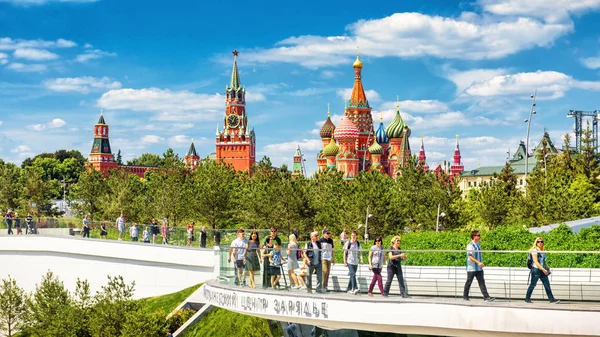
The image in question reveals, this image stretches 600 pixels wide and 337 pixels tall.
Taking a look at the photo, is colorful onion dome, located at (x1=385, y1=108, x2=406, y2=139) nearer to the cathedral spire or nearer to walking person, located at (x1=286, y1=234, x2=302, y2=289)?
the cathedral spire

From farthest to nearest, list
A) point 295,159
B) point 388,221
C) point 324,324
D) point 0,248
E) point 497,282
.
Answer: point 295,159 → point 388,221 → point 0,248 → point 324,324 → point 497,282

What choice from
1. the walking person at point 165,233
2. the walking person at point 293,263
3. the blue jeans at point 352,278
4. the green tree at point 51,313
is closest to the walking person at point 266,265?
the walking person at point 293,263

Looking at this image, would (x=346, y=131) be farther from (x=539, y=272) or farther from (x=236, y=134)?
(x=539, y=272)

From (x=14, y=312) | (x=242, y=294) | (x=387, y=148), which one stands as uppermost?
(x=387, y=148)

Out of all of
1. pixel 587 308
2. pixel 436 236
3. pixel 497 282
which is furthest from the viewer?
pixel 436 236

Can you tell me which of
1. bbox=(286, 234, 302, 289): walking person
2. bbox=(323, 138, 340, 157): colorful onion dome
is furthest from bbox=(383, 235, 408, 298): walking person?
bbox=(323, 138, 340, 157): colorful onion dome

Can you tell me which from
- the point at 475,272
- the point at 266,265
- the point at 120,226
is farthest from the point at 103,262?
the point at 475,272

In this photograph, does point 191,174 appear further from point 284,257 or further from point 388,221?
point 284,257

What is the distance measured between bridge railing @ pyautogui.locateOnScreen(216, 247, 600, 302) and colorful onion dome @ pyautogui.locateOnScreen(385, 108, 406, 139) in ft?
365

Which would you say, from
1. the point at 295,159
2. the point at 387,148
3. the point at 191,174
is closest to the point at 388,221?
the point at 191,174

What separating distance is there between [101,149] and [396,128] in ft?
231

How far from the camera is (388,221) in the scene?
143 feet

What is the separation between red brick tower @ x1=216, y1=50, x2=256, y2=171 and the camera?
549 ft

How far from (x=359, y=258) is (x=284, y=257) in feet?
5.47
